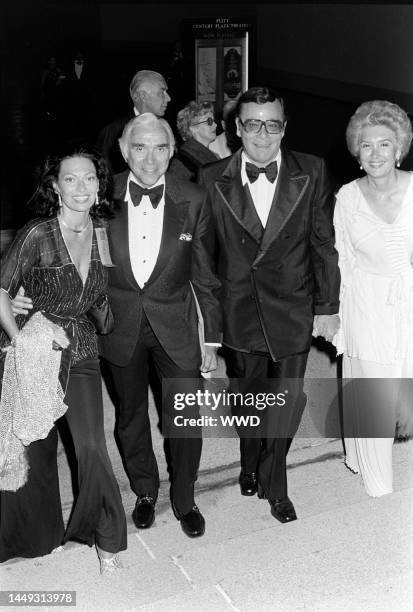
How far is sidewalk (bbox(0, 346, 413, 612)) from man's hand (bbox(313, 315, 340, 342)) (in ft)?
2.73

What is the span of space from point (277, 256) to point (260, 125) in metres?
0.60

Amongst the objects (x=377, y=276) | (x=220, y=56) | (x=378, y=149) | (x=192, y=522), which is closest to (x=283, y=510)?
(x=192, y=522)

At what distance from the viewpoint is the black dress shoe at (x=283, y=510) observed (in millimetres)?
4059

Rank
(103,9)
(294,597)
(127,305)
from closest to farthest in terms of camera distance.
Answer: (294,597), (127,305), (103,9)

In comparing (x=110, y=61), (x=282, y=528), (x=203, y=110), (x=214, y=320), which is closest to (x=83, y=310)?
(x=214, y=320)

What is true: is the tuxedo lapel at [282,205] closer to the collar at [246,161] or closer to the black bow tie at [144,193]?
the collar at [246,161]

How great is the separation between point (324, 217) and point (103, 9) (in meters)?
32.3

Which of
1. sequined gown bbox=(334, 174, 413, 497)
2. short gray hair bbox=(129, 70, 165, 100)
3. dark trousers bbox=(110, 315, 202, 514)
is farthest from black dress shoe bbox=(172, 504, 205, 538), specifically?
short gray hair bbox=(129, 70, 165, 100)

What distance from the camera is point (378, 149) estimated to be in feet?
12.4

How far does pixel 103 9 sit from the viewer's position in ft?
110

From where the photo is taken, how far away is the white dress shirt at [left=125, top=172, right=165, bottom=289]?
3621 mm

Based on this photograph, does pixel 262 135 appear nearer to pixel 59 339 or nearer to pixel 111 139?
pixel 59 339

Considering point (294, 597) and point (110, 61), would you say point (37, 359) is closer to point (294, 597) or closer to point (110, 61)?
point (294, 597)

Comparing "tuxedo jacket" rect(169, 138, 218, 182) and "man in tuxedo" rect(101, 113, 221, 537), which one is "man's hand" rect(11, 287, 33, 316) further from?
"tuxedo jacket" rect(169, 138, 218, 182)
